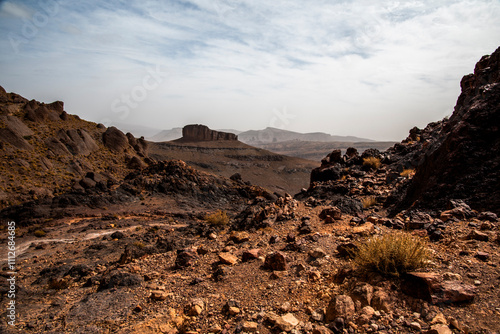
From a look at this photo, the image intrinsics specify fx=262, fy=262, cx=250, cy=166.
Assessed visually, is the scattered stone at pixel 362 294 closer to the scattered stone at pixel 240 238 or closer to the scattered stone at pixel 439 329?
the scattered stone at pixel 439 329

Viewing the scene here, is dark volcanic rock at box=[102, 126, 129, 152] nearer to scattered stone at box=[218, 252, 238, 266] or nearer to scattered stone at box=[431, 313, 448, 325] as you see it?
scattered stone at box=[218, 252, 238, 266]

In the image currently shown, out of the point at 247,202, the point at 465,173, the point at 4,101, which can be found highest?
the point at 4,101

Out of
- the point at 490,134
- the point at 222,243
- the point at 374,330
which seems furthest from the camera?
the point at 222,243

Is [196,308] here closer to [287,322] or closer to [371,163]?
[287,322]

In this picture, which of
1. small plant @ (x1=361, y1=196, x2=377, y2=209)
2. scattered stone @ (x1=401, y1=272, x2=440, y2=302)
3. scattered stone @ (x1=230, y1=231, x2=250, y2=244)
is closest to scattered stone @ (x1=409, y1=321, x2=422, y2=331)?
scattered stone @ (x1=401, y1=272, x2=440, y2=302)

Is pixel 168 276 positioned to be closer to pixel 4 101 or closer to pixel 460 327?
pixel 460 327

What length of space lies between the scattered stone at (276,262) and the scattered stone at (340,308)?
1.32 meters

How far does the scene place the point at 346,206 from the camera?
7.70 metres

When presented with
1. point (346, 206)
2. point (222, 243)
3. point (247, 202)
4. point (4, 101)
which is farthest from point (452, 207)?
point (4, 101)

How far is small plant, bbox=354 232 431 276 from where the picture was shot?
10.4 feet

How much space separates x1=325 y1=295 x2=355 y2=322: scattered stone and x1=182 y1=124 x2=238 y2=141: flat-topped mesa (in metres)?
93.6

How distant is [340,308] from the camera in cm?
298

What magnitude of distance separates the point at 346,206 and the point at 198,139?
296 feet

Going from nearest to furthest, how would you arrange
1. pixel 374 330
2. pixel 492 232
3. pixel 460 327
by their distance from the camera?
1. pixel 460 327
2. pixel 374 330
3. pixel 492 232
